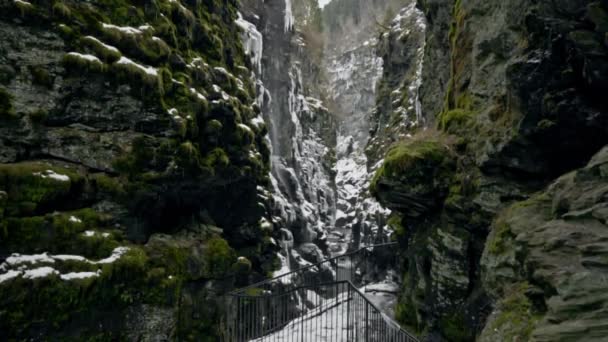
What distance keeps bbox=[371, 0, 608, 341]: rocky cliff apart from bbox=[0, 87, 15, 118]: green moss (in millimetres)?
10011

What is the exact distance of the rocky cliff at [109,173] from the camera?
383 inches

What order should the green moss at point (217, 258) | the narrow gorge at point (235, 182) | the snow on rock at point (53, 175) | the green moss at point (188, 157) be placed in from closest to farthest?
the narrow gorge at point (235, 182) < the snow on rock at point (53, 175) < the green moss at point (188, 157) < the green moss at point (217, 258)

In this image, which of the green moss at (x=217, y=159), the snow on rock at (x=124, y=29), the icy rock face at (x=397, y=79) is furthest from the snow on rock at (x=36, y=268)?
the icy rock face at (x=397, y=79)

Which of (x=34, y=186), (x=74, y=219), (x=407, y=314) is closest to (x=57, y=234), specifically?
(x=74, y=219)

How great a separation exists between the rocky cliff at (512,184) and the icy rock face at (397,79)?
13279 millimetres

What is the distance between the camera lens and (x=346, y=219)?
131 feet

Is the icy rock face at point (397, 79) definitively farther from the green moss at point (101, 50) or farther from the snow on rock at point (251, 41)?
the green moss at point (101, 50)

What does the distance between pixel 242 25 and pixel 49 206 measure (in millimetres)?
15578

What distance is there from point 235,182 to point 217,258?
4.37 metres

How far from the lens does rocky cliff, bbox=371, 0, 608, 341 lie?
4906 millimetres

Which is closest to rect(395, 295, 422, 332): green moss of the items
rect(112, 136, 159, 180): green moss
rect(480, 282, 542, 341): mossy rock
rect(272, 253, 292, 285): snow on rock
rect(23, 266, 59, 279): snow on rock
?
rect(480, 282, 542, 341): mossy rock

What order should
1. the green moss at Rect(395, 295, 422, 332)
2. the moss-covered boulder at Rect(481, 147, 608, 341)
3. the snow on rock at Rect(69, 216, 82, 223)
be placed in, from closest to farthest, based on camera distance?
1. the moss-covered boulder at Rect(481, 147, 608, 341)
2. the snow on rock at Rect(69, 216, 82, 223)
3. the green moss at Rect(395, 295, 422, 332)

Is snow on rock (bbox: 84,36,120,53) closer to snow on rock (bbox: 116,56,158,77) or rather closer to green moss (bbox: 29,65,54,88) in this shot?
snow on rock (bbox: 116,56,158,77)

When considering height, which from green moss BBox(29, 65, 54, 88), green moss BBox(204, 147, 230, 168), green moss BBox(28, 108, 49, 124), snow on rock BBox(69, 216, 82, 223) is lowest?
snow on rock BBox(69, 216, 82, 223)
